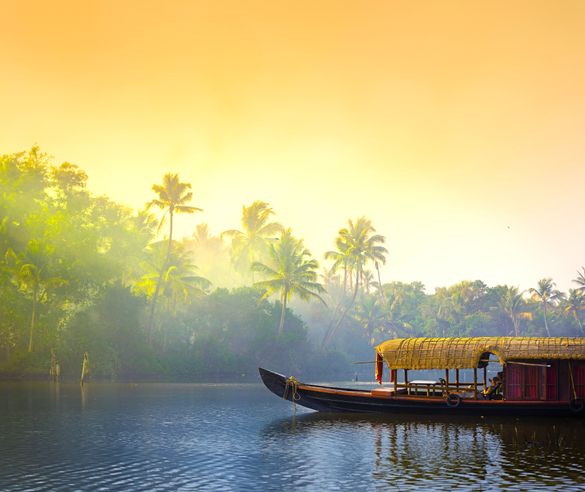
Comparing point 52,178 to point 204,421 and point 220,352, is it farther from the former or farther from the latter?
point 204,421

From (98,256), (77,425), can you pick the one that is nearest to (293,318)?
(98,256)

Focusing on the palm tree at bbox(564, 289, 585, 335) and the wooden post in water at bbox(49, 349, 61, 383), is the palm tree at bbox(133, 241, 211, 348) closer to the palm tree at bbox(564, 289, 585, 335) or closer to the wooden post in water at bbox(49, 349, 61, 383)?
the wooden post in water at bbox(49, 349, 61, 383)

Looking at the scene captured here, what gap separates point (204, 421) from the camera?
1233 inches

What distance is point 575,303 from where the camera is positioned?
4213 inches

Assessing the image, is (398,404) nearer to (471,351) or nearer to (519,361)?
(471,351)

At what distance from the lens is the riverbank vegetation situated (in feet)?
196

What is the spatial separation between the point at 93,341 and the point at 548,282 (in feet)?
246

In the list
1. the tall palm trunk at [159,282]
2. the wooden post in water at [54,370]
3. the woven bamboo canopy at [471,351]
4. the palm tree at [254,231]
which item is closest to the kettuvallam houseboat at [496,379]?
the woven bamboo canopy at [471,351]

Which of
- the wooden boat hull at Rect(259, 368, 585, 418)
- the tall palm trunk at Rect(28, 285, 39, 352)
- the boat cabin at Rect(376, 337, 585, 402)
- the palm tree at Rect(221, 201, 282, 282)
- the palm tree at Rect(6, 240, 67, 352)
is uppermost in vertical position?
the palm tree at Rect(221, 201, 282, 282)

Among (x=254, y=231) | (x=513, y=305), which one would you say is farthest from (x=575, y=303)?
(x=254, y=231)

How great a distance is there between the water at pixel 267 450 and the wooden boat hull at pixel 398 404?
0.53 m

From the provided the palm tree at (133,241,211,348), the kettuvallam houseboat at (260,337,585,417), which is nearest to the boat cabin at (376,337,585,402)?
the kettuvallam houseboat at (260,337,585,417)

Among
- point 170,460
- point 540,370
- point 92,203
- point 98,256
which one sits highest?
point 92,203

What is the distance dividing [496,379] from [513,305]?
73249mm
